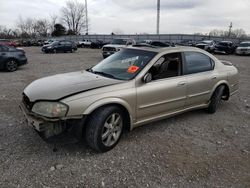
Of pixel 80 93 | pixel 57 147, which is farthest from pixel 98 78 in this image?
pixel 57 147

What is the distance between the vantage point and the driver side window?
12.5 ft

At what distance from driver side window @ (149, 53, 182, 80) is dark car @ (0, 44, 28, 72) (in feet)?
29.3

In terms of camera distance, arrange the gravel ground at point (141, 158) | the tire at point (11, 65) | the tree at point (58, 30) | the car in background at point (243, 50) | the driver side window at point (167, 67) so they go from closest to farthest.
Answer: the gravel ground at point (141, 158) < the driver side window at point (167, 67) < the tire at point (11, 65) < the car in background at point (243, 50) < the tree at point (58, 30)

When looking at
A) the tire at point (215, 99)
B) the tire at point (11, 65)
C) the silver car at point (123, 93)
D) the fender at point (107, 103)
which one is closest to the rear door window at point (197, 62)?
the silver car at point (123, 93)

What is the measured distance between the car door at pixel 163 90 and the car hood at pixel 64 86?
1.71 feet

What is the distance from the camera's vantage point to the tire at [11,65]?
→ 10428 mm

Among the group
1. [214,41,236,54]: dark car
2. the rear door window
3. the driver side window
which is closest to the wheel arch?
the driver side window

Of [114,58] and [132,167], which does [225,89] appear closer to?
[114,58]

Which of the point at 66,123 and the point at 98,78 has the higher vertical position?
the point at 98,78

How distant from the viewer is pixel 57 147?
3.38m

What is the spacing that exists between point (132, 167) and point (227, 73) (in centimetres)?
337

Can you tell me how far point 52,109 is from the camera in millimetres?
2896

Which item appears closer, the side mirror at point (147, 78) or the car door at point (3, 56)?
the side mirror at point (147, 78)

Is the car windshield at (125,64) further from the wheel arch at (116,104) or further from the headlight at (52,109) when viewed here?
the headlight at (52,109)
